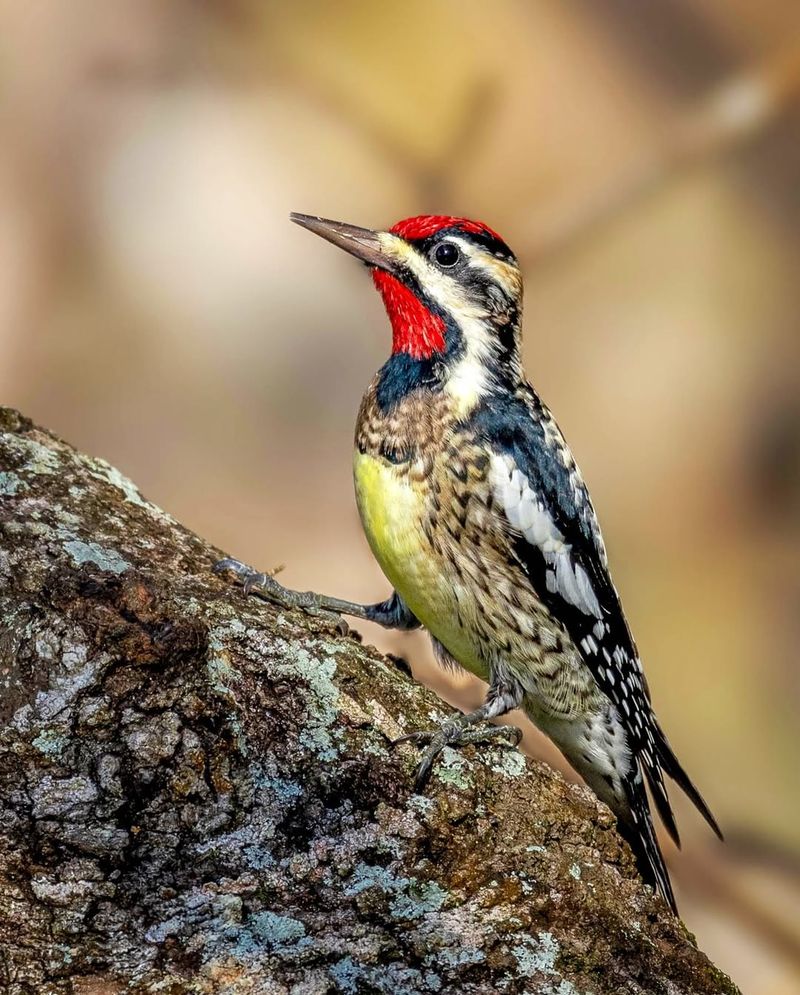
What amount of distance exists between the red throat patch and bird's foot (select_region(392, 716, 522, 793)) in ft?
3.42

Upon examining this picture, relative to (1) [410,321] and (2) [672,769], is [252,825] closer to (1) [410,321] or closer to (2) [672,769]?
(2) [672,769]

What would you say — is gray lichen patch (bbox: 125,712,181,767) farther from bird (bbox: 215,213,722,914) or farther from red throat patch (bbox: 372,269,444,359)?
red throat patch (bbox: 372,269,444,359)

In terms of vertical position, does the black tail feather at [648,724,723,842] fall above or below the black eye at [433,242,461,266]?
below

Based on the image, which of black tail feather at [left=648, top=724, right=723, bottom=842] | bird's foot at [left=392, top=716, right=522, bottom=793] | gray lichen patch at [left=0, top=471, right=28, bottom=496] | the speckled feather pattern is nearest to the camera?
bird's foot at [left=392, top=716, right=522, bottom=793]

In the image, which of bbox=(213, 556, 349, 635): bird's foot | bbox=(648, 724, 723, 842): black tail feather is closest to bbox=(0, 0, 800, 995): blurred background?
bbox=(648, 724, 723, 842): black tail feather

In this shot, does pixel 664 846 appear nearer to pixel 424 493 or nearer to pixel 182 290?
pixel 424 493

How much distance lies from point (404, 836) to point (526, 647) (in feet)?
2.99

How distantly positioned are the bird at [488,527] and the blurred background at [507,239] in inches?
55.1

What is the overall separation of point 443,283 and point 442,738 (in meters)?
1.27

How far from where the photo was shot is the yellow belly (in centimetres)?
259

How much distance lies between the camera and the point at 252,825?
179 centimetres

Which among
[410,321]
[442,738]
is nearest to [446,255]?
[410,321]

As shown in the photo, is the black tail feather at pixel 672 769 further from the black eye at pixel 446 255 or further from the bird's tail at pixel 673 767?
the black eye at pixel 446 255

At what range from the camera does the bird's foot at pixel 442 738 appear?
76.5 inches
